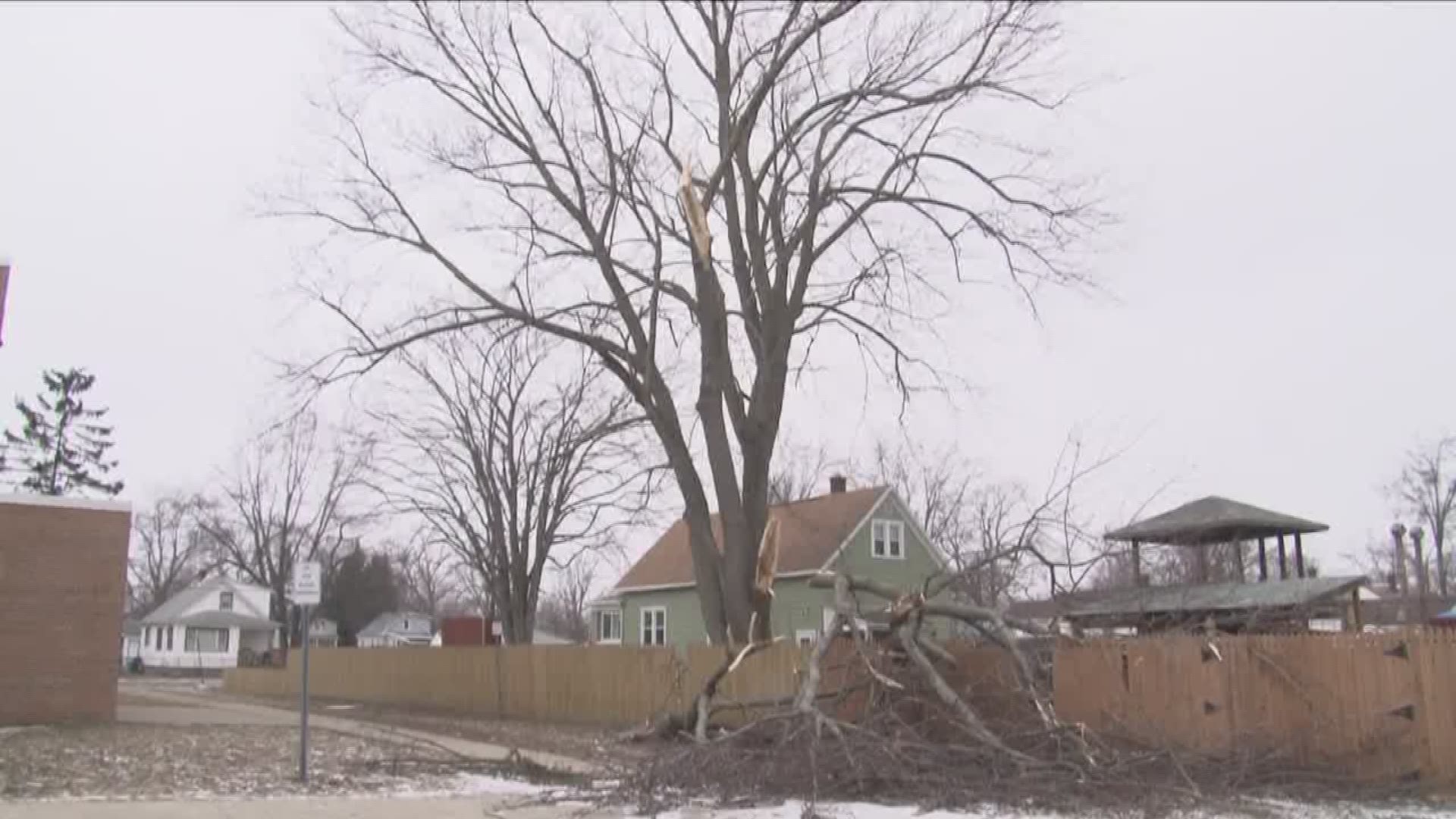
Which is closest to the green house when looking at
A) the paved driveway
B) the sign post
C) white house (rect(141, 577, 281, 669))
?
the paved driveway

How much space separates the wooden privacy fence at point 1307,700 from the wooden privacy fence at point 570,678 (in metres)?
1.77

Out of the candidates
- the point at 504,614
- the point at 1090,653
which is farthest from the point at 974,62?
the point at 504,614

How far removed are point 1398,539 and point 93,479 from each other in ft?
226

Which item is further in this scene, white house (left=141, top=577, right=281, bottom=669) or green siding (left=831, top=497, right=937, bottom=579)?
white house (left=141, top=577, right=281, bottom=669)

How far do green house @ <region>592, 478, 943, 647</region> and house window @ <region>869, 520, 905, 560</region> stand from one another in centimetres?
3

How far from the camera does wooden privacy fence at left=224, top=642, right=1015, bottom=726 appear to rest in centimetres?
1650

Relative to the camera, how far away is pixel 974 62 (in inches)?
951

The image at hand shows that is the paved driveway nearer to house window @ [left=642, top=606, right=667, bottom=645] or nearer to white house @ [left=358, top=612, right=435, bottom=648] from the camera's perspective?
house window @ [left=642, top=606, right=667, bottom=645]

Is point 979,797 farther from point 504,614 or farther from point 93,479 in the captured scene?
point 93,479

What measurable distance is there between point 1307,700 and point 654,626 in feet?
116

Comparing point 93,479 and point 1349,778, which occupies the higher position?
point 93,479

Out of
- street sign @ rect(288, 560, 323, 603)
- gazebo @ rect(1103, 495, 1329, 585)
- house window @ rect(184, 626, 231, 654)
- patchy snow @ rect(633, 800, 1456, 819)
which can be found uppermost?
gazebo @ rect(1103, 495, 1329, 585)

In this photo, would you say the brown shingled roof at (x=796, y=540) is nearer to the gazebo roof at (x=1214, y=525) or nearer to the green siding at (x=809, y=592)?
the green siding at (x=809, y=592)

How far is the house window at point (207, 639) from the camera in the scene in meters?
75.4
